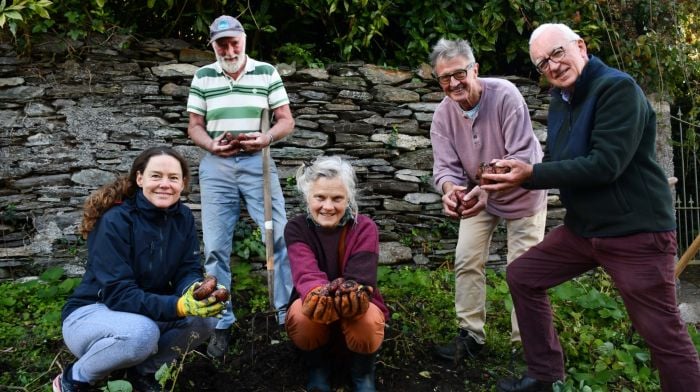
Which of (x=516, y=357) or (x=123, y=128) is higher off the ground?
(x=123, y=128)

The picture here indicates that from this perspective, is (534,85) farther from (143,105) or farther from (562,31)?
(143,105)

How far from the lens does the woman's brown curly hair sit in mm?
2709

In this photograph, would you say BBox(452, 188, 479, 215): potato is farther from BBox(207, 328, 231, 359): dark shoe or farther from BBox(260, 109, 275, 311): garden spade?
BBox(207, 328, 231, 359): dark shoe

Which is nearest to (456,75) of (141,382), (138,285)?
(138,285)

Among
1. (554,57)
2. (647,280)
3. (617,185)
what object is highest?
(554,57)

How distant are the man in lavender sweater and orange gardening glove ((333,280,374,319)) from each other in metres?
0.79

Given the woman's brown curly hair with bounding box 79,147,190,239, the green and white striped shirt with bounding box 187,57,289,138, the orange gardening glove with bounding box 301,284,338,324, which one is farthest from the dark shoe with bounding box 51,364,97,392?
the green and white striped shirt with bounding box 187,57,289,138

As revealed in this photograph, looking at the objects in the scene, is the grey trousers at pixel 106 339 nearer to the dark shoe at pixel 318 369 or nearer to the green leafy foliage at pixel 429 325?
the green leafy foliage at pixel 429 325

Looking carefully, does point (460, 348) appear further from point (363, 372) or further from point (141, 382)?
point (141, 382)

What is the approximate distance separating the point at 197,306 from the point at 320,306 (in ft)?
1.78

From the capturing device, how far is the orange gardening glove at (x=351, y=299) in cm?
245

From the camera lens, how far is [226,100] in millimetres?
3561

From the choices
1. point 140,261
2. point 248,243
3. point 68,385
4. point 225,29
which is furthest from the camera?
point 248,243

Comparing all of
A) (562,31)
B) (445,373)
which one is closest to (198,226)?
(445,373)
